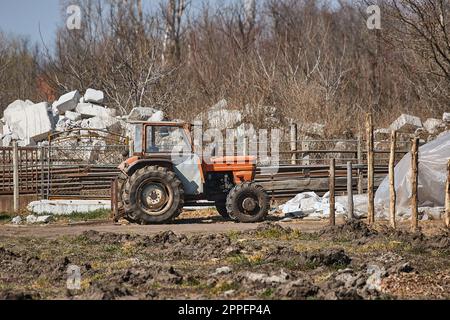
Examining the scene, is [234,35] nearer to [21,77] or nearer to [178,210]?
[21,77]

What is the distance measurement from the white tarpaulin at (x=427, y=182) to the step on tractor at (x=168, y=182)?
2934mm

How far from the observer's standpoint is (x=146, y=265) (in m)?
11.9

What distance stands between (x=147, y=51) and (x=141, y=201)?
1962 cm

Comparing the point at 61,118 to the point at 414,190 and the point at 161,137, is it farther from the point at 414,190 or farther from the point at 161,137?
the point at 414,190

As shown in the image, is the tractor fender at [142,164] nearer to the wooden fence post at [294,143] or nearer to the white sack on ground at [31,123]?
the wooden fence post at [294,143]

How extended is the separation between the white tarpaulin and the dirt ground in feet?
5.65

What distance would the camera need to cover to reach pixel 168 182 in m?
18.6

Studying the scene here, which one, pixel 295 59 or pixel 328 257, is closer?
pixel 328 257

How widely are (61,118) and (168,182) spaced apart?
14.0 metres

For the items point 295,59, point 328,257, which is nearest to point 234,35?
point 295,59

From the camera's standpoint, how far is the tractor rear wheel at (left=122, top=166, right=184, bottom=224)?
18578mm

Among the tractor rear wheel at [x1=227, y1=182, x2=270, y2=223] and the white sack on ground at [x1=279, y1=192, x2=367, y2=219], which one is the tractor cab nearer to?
the tractor rear wheel at [x1=227, y1=182, x2=270, y2=223]

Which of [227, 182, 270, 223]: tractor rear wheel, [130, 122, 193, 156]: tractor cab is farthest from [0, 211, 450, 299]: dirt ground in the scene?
[130, 122, 193, 156]: tractor cab
